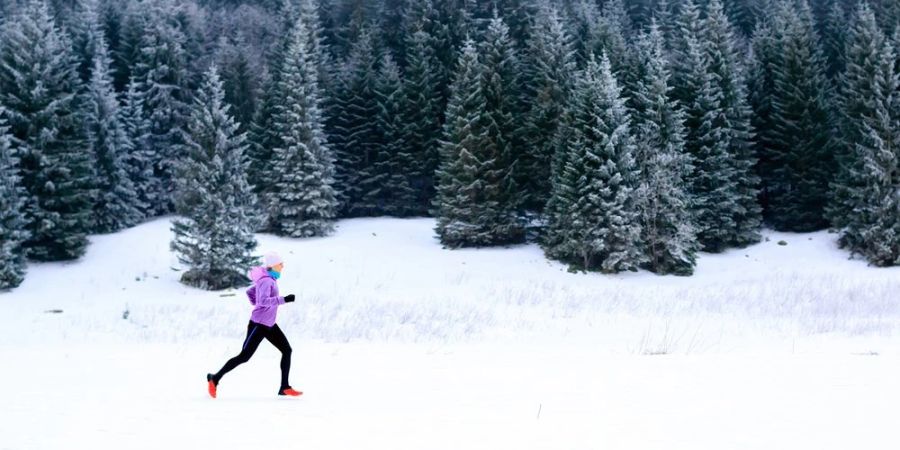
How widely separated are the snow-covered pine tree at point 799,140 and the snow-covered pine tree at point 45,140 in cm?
3829

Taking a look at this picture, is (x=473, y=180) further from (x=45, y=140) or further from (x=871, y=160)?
(x=45, y=140)

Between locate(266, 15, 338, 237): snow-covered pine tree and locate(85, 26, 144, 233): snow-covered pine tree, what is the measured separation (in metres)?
8.64

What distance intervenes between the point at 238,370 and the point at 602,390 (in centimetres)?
514

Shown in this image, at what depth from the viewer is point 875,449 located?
4895mm

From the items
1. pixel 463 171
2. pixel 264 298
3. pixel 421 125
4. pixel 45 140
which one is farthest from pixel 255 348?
pixel 421 125

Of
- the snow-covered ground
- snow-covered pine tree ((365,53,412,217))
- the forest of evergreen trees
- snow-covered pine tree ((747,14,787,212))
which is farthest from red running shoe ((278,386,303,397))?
snow-covered pine tree ((747,14,787,212))

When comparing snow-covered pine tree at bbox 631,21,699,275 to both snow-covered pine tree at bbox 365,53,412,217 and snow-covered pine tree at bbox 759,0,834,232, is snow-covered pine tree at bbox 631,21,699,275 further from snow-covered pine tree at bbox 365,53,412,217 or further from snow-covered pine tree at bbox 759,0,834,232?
snow-covered pine tree at bbox 365,53,412,217

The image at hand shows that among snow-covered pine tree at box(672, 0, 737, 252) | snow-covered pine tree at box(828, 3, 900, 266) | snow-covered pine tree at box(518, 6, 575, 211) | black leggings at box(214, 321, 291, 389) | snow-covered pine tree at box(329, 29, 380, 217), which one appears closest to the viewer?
black leggings at box(214, 321, 291, 389)

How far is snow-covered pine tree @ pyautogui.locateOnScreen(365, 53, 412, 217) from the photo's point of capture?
152 ft

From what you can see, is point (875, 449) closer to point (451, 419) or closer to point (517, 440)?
point (517, 440)

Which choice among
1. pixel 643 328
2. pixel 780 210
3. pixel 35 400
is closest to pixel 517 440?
pixel 35 400

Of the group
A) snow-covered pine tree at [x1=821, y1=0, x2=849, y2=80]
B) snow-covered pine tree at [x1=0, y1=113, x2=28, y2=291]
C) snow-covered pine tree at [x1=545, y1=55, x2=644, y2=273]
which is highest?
snow-covered pine tree at [x1=821, y1=0, x2=849, y2=80]

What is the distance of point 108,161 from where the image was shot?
4059 centimetres

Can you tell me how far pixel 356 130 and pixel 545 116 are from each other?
13982 mm
